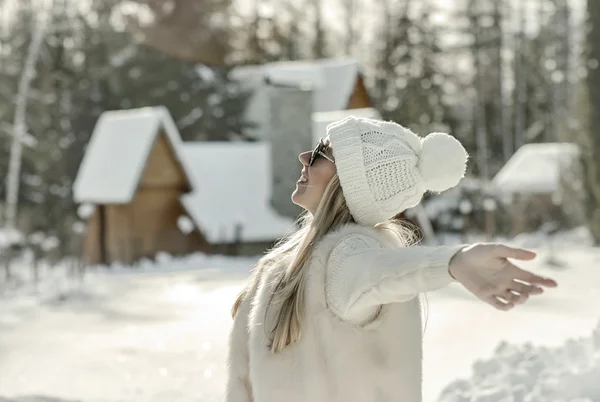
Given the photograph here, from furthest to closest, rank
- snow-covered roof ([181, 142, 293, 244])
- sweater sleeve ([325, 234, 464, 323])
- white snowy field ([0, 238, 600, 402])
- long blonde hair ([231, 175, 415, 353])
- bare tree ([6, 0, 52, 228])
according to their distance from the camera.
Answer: bare tree ([6, 0, 52, 228]) → snow-covered roof ([181, 142, 293, 244]) → white snowy field ([0, 238, 600, 402]) → long blonde hair ([231, 175, 415, 353]) → sweater sleeve ([325, 234, 464, 323])

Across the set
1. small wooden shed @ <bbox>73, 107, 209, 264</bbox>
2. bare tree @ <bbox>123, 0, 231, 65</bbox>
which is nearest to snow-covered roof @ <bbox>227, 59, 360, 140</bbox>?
bare tree @ <bbox>123, 0, 231, 65</bbox>

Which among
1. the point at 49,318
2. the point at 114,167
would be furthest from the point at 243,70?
the point at 49,318

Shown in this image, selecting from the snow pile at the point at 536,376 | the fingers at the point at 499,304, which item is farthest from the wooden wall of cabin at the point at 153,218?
the fingers at the point at 499,304

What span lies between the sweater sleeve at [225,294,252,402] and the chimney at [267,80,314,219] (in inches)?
724

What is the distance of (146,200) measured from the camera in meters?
22.2

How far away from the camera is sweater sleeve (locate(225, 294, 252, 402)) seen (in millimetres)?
2832

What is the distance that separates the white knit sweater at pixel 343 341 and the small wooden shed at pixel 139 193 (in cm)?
1914

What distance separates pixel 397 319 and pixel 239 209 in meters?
19.4

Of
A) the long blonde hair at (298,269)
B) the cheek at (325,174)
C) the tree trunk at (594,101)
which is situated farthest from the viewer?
the tree trunk at (594,101)

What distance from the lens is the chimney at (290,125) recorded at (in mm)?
21359

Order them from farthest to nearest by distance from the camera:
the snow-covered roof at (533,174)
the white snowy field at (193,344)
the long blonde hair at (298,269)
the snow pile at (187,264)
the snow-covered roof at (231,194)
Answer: the snow-covered roof at (533,174)
the snow-covered roof at (231,194)
the snow pile at (187,264)
the white snowy field at (193,344)
the long blonde hair at (298,269)

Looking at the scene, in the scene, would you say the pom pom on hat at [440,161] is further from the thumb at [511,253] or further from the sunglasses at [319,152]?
the thumb at [511,253]

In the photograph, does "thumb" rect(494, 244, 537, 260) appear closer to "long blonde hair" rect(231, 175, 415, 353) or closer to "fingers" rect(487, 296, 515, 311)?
"fingers" rect(487, 296, 515, 311)

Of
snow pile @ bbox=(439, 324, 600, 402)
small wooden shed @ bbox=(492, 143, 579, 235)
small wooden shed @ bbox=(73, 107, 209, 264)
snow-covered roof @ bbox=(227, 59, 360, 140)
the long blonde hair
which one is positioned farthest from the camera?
small wooden shed @ bbox=(492, 143, 579, 235)
